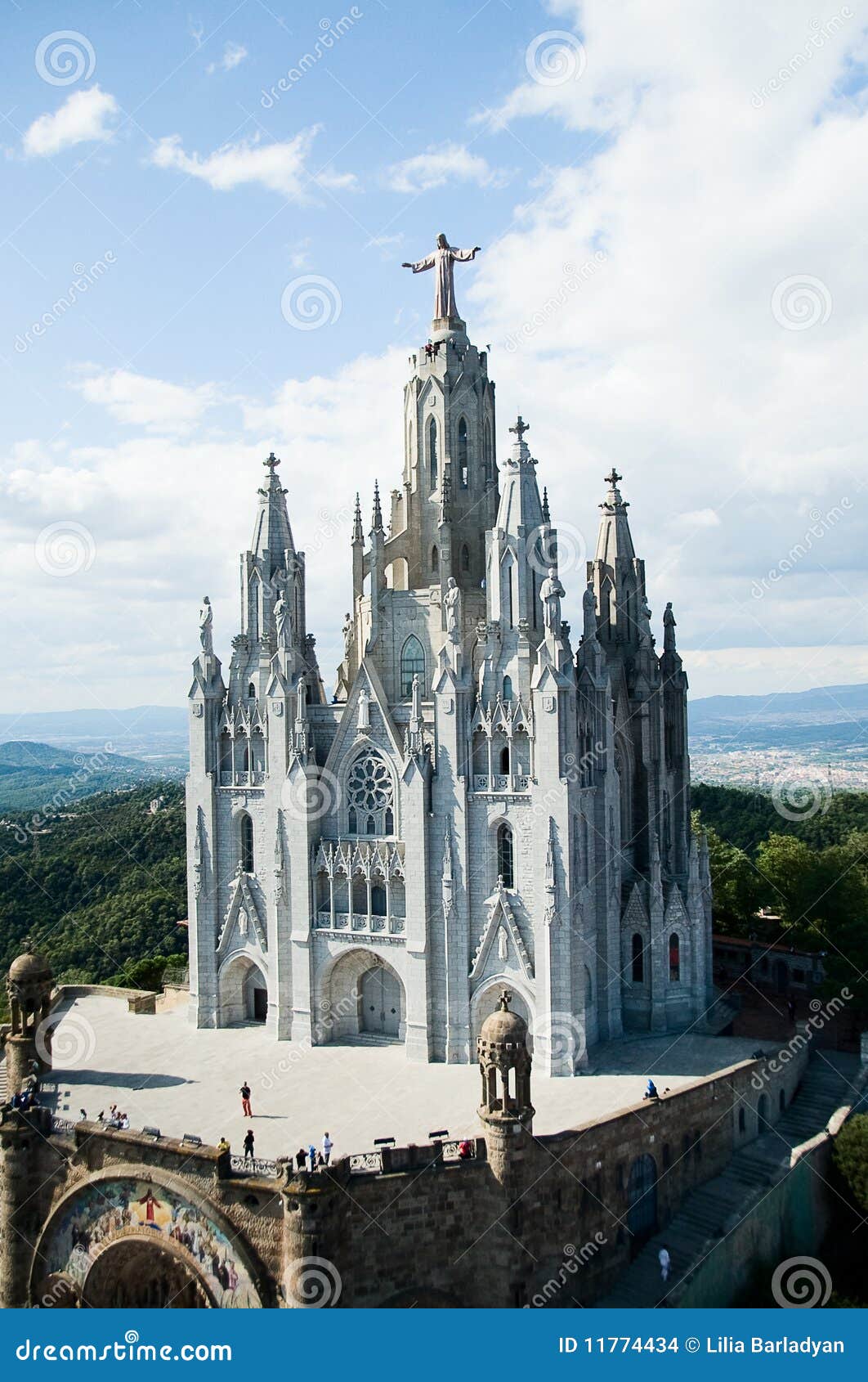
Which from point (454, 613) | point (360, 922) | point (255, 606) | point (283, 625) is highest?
point (255, 606)

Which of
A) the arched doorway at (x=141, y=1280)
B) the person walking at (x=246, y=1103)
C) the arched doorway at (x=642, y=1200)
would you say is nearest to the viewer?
the arched doorway at (x=141, y=1280)

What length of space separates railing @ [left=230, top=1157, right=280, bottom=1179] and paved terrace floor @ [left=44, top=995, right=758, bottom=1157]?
3.51 feet

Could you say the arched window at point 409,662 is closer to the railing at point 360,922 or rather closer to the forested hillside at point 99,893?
the railing at point 360,922

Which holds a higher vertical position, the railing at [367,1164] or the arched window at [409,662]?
the arched window at [409,662]

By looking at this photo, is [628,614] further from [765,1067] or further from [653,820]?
[765,1067]

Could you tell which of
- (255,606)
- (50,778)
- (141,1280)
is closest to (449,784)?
(255,606)

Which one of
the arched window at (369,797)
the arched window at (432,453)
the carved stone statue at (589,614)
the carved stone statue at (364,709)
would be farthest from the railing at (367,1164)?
the arched window at (432,453)

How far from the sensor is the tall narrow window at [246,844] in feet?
121

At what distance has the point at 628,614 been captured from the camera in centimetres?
3756

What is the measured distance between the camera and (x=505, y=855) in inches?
1260

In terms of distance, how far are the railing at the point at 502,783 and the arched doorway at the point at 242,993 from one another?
10.8 m

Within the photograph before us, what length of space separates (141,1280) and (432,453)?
2704 cm

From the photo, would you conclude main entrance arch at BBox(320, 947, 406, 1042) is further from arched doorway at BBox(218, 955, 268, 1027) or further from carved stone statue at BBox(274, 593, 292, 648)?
carved stone statue at BBox(274, 593, 292, 648)

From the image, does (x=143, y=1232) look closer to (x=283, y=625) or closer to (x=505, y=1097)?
(x=505, y=1097)
